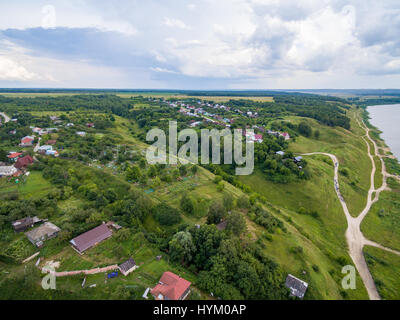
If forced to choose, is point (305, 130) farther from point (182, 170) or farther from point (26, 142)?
point (26, 142)

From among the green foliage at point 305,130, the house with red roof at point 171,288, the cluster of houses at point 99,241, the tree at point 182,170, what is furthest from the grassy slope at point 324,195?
the tree at point 182,170

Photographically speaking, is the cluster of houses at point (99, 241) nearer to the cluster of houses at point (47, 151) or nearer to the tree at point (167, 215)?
the tree at point (167, 215)

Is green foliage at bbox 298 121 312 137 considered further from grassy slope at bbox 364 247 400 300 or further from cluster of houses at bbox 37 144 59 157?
cluster of houses at bbox 37 144 59 157

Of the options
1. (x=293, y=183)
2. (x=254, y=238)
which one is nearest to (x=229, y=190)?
(x=254, y=238)

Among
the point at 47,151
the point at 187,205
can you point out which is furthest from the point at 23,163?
the point at 187,205

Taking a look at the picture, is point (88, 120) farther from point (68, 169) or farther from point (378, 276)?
point (378, 276)

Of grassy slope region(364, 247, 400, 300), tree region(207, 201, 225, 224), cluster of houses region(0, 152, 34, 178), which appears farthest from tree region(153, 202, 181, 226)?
cluster of houses region(0, 152, 34, 178)

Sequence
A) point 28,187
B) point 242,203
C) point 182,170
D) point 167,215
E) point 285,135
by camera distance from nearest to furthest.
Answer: point 167,215, point 242,203, point 28,187, point 182,170, point 285,135
